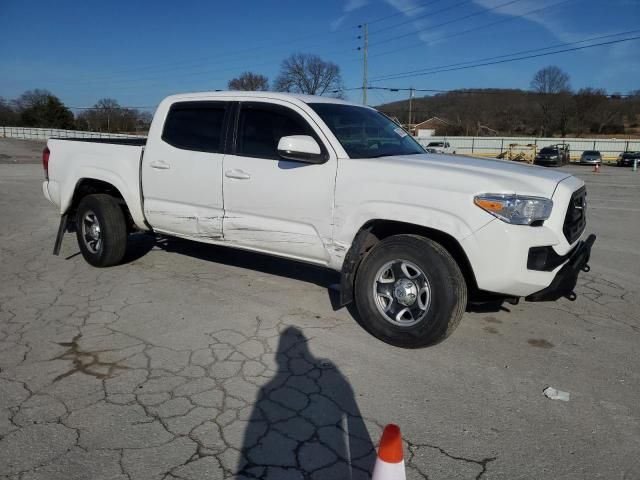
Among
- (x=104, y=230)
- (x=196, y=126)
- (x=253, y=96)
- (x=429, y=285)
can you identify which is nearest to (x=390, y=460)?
(x=429, y=285)

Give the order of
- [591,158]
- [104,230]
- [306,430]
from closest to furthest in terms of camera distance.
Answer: [306,430], [104,230], [591,158]

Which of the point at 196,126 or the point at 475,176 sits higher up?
the point at 196,126

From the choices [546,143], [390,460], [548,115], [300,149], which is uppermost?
[548,115]

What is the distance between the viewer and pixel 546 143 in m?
58.7

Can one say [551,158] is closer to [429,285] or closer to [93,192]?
[93,192]

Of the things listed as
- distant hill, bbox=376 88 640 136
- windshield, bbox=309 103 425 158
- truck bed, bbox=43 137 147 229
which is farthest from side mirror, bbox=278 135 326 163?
distant hill, bbox=376 88 640 136

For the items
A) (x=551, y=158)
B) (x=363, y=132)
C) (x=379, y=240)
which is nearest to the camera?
(x=379, y=240)

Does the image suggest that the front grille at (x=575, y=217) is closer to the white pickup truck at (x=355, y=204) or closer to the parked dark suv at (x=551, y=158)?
the white pickup truck at (x=355, y=204)

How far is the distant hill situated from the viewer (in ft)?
260

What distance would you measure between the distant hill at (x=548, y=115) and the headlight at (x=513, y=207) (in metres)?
76.5

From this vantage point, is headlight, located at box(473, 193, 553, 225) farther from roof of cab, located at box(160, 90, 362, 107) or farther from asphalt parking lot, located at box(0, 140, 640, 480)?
roof of cab, located at box(160, 90, 362, 107)

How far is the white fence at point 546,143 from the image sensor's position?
174 ft

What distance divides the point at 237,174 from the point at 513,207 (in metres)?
2.41

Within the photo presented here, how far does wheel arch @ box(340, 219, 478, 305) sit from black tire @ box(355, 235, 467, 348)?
0.08 m
